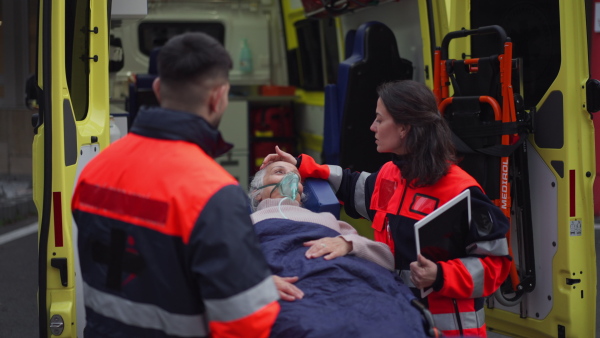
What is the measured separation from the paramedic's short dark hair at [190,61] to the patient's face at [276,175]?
1.56 meters

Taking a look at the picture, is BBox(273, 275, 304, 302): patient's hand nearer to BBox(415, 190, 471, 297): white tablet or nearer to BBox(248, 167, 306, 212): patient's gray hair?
BBox(415, 190, 471, 297): white tablet

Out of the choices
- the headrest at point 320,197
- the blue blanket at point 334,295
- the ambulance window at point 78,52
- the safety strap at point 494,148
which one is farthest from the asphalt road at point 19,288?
the safety strap at point 494,148

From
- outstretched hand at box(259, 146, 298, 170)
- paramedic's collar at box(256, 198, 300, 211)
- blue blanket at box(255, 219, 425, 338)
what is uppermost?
outstretched hand at box(259, 146, 298, 170)

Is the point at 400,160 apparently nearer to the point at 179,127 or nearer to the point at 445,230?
the point at 445,230

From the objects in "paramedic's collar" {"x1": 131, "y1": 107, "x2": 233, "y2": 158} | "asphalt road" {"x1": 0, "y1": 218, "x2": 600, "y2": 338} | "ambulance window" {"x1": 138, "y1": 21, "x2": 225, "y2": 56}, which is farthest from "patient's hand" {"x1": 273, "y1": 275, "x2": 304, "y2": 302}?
"ambulance window" {"x1": 138, "y1": 21, "x2": 225, "y2": 56}

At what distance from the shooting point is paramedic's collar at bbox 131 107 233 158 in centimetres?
201

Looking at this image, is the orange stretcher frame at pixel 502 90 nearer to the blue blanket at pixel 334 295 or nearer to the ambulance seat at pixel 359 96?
the ambulance seat at pixel 359 96

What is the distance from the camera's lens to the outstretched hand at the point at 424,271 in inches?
111

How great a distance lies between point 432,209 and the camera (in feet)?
→ 9.78

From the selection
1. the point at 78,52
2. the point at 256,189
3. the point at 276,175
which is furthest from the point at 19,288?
the point at 276,175

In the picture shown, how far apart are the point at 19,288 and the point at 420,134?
456 centimetres

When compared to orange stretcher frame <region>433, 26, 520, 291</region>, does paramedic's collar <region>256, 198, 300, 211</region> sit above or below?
below

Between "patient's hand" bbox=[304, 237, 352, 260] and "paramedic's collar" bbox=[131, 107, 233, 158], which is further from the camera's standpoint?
"patient's hand" bbox=[304, 237, 352, 260]

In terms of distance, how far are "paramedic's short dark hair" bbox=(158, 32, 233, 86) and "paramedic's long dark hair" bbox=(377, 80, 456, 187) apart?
3.86 feet
